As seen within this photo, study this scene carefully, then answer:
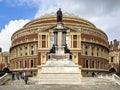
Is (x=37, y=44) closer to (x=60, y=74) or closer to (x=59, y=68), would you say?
(x=59, y=68)

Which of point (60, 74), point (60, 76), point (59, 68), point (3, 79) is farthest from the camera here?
point (59, 68)

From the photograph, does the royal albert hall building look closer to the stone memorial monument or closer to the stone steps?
the stone memorial monument

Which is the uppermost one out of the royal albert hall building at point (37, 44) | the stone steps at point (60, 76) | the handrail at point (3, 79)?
the royal albert hall building at point (37, 44)

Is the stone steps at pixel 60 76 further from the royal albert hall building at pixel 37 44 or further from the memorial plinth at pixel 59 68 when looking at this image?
the royal albert hall building at pixel 37 44

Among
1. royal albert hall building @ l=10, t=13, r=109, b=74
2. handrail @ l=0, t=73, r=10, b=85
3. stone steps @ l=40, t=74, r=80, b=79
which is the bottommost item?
handrail @ l=0, t=73, r=10, b=85

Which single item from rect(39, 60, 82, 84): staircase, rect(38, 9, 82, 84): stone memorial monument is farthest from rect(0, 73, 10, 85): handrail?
rect(39, 60, 82, 84): staircase

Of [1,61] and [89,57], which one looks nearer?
[89,57]

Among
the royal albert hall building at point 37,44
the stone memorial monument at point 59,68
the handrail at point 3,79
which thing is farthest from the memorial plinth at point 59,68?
the royal albert hall building at point 37,44

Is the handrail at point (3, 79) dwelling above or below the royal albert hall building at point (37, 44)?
below

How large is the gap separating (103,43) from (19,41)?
2664 centimetres

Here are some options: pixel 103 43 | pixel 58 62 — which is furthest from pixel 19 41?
pixel 58 62

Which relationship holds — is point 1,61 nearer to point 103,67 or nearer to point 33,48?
point 33,48

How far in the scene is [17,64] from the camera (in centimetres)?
10381

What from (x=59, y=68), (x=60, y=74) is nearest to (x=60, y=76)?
(x=60, y=74)
